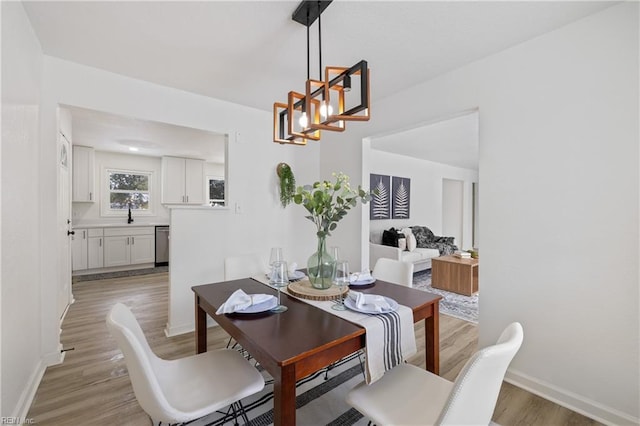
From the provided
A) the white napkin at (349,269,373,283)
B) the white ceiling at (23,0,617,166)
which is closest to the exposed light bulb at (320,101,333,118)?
the white ceiling at (23,0,617,166)

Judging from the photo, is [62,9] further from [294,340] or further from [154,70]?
[294,340]

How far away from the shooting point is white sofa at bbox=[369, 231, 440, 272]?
489 centimetres

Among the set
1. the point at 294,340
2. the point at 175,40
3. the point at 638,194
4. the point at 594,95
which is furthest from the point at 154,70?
the point at 638,194

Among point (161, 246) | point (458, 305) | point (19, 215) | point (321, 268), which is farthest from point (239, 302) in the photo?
point (161, 246)

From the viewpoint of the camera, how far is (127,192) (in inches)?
241

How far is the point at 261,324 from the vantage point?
4.51ft

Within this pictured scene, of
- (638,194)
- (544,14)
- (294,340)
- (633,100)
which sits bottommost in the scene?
(294,340)

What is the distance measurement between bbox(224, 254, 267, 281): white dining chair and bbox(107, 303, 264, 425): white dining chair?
84cm

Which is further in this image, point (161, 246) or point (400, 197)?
point (400, 197)

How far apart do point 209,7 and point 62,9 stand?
0.92 m

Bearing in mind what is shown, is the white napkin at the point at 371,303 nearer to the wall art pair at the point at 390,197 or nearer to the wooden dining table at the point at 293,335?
the wooden dining table at the point at 293,335

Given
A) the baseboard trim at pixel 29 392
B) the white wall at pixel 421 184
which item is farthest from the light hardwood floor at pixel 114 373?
the white wall at pixel 421 184

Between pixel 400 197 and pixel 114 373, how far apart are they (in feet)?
17.8

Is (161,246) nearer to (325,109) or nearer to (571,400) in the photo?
(325,109)
